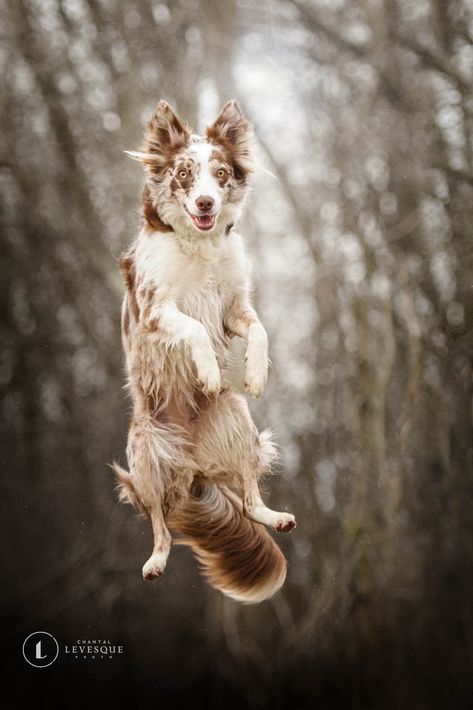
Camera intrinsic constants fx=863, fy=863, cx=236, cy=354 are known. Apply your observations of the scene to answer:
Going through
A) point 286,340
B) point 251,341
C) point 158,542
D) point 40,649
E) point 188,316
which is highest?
point 188,316

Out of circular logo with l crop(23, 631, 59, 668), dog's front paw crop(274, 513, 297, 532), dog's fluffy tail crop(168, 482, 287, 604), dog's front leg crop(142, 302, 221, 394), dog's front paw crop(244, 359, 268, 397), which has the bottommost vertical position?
circular logo with l crop(23, 631, 59, 668)

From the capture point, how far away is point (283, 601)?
423cm

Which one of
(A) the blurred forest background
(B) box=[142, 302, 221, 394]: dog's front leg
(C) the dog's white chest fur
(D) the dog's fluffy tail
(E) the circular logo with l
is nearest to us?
(B) box=[142, 302, 221, 394]: dog's front leg

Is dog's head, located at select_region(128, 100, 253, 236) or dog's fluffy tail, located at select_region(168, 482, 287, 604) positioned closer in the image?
dog's head, located at select_region(128, 100, 253, 236)

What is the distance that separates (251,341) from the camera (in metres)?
3.21

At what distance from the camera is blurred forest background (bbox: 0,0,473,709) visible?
13.4ft

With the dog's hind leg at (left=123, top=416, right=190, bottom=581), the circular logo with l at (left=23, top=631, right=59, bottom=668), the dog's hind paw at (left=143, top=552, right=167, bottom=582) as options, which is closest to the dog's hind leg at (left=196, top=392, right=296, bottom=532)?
the dog's hind leg at (left=123, top=416, right=190, bottom=581)

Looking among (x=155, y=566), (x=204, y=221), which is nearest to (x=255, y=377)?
(x=204, y=221)

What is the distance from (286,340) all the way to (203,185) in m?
1.36

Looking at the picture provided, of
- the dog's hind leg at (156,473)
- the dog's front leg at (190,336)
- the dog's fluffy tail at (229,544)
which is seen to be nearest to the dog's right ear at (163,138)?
the dog's front leg at (190,336)

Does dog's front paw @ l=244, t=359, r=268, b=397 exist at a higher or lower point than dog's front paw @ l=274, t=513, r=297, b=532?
higher

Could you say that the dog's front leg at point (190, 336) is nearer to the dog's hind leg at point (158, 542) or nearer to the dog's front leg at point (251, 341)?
the dog's front leg at point (251, 341)

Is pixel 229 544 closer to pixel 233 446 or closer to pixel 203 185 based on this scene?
pixel 233 446

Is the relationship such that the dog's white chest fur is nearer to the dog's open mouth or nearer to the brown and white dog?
the brown and white dog
